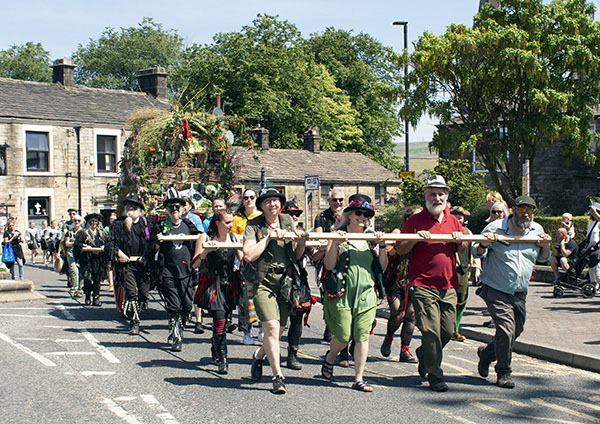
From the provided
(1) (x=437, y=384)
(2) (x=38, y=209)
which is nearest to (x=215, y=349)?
(1) (x=437, y=384)

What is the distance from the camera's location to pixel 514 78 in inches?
968

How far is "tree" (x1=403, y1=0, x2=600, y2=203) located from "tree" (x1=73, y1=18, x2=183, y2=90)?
47.7 m

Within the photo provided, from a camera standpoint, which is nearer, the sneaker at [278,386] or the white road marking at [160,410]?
the white road marking at [160,410]

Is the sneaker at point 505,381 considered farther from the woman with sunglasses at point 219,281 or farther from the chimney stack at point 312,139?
the chimney stack at point 312,139

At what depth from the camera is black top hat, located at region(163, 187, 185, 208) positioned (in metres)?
10.1

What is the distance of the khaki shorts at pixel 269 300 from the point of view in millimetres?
7277

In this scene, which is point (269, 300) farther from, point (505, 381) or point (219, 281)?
point (505, 381)

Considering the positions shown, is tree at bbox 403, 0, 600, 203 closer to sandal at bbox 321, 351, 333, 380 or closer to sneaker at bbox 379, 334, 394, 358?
sneaker at bbox 379, 334, 394, 358

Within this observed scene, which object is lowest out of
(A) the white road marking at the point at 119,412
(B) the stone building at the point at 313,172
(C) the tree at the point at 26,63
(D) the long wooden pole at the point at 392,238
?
(A) the white road marking at the point at 119,412

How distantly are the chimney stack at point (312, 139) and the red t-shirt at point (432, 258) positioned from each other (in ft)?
129

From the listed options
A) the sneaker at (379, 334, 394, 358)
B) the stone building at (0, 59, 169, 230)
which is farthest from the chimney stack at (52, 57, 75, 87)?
the sneaker at (379, 334, 394, 358)

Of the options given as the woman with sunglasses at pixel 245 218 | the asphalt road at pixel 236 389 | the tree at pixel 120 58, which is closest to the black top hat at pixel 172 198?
the woman with sunglasses at pixel 245 218

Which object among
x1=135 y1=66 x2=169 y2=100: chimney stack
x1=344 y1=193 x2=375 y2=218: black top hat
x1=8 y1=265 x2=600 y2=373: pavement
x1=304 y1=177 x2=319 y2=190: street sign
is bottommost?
x1=8 y1=265 x2=600 y2=373: pavement

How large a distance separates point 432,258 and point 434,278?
19 cm
